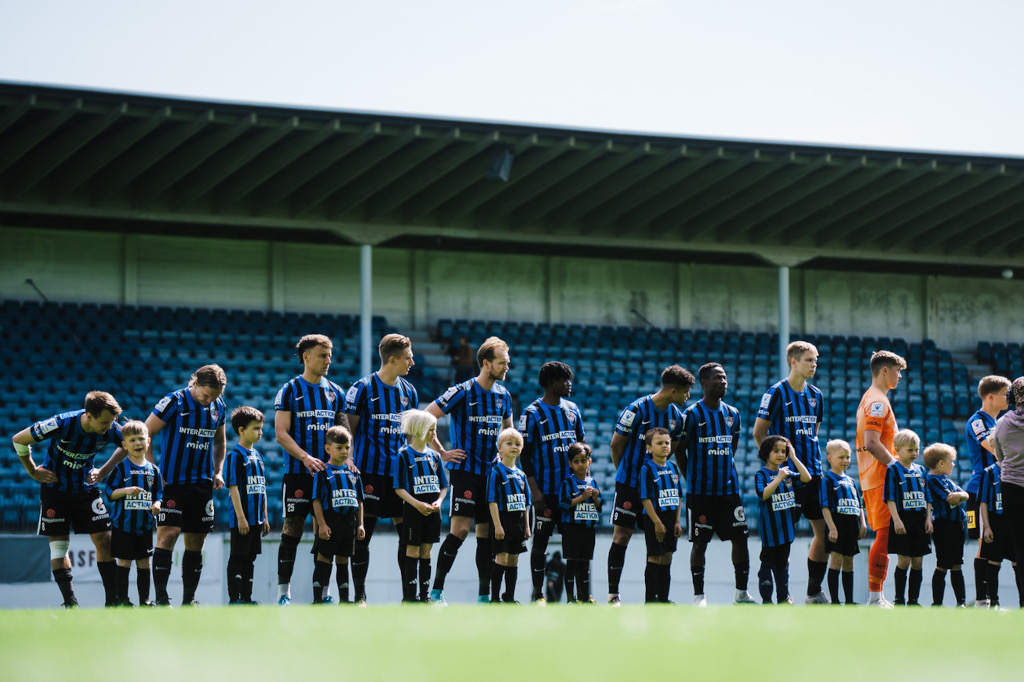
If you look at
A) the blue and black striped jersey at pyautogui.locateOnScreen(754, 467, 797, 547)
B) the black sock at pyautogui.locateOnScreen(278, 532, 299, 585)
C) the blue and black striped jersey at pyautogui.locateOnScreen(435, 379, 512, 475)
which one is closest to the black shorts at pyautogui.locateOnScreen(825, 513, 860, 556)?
the blue and black striped jersey at pyautogui.locateOnScreen(754, 467, 797, 547)

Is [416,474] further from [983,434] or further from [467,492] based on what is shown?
[983,434]

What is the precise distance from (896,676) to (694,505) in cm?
568

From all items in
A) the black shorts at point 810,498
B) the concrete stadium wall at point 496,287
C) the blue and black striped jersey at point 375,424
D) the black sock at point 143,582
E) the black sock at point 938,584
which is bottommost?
the black sock at point 938,584

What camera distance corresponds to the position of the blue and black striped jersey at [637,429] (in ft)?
29.9

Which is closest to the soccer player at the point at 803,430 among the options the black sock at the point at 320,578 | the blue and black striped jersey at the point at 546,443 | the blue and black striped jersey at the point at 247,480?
the blue and black striped jersey at the point at 546,443

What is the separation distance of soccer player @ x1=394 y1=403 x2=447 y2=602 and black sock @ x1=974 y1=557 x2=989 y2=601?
4870 millimetres

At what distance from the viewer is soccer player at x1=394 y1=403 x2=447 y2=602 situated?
336 inches

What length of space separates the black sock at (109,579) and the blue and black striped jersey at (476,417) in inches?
96.6

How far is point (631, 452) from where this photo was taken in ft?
30.0

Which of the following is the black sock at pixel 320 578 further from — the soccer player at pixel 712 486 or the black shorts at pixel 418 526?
the soccer player at pixel 712 486

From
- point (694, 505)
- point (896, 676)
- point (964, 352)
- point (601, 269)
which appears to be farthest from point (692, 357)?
point (896, 676)

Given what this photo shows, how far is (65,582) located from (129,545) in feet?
1.58

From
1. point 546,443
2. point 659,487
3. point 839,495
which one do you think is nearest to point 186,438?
point 546,443

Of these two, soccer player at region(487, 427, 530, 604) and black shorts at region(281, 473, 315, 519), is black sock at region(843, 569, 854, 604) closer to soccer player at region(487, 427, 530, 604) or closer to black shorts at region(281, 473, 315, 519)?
soccer player at region(487, 427, 530, 604)
